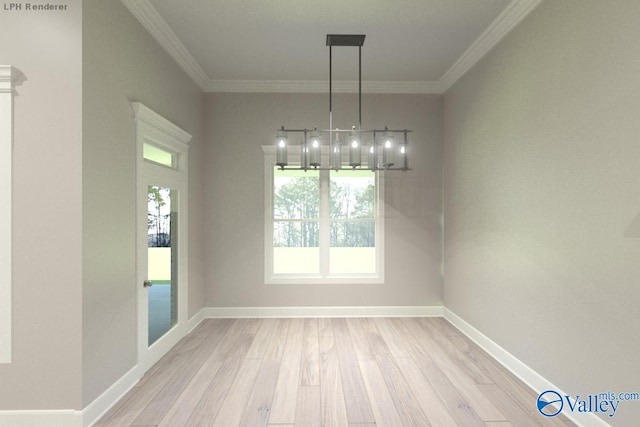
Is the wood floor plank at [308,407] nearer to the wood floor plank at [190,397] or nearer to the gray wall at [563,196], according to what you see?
the wood floor plank at [190,397]

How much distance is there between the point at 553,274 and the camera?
2330 millimetres

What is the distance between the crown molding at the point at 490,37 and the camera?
2637mm

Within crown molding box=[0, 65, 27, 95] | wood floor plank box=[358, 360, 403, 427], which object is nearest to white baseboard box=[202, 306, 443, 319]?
wood floor plank box=[358, 360, 403, 427]

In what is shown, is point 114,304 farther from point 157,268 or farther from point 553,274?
point 553,274

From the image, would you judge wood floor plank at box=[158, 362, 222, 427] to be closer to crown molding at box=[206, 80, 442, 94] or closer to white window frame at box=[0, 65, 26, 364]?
white window frame at box=[0, 65, 26, 364]

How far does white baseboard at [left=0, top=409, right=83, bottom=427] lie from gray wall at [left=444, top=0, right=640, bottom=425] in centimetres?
317

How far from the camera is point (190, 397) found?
2410mm

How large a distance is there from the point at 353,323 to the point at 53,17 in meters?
3.84

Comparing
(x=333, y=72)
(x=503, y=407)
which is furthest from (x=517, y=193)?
(x=333, y=72)

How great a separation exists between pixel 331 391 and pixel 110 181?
7.28ft

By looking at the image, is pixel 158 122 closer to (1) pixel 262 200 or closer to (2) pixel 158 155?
(2) pixel 158 155

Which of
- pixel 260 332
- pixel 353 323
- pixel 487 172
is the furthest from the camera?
pixel 353 323

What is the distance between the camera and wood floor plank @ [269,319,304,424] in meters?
2.18

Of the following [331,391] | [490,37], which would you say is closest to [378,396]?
[331,391]
